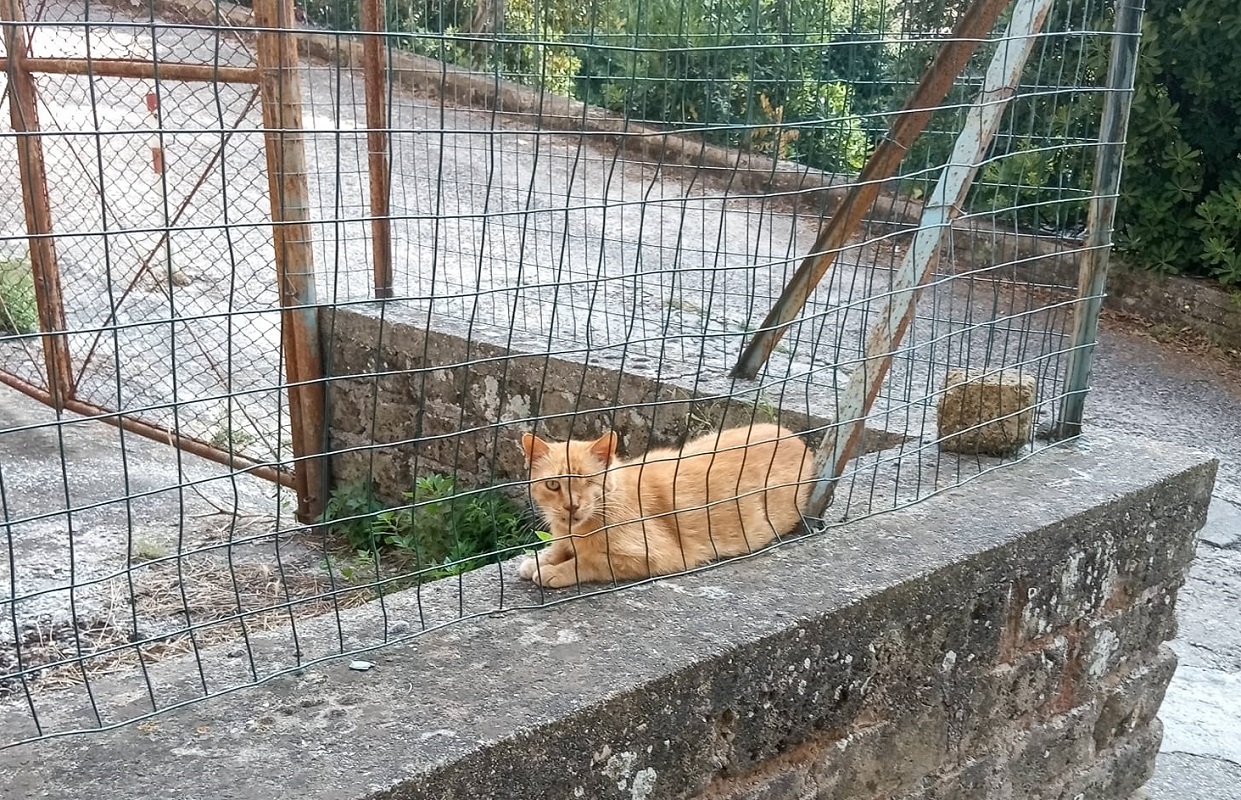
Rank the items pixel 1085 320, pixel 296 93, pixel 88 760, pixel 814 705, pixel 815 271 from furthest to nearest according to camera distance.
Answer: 1. pixel 296 93
2. pixel 815 271
3. pixel 1085 320
4. pixel 814 705
5. pixel 88 760

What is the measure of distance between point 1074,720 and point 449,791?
2140mm

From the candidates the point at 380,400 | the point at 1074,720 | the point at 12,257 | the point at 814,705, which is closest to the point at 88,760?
the point at 814,705

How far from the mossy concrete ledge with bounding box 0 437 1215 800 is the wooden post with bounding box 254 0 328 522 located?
2092mm

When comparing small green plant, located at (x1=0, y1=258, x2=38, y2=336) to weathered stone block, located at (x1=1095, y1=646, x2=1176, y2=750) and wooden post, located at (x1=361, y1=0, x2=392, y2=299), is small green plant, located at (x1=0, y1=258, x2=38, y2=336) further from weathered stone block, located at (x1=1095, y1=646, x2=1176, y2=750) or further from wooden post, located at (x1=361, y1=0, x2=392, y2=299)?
weathered stone block, located at (x1=1095, y1=646, x2=1176, y2=750)

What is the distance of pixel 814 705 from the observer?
2725 millimetres

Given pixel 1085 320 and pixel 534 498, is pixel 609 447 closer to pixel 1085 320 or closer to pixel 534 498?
pixel 534 498

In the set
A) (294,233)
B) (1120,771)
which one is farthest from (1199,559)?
(294,233)

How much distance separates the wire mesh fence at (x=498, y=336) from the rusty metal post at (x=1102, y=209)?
0.01 metres

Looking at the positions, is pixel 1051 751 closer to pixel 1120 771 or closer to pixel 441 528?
pixel 1120 771

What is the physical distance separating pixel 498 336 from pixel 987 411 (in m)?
2.49

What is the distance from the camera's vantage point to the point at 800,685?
2.68 m

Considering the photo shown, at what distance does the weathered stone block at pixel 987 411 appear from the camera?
11.8 feet

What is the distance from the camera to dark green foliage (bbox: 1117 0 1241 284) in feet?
24.9

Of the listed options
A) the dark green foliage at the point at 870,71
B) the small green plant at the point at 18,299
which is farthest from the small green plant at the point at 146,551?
the small green plant at the point at 18,299
